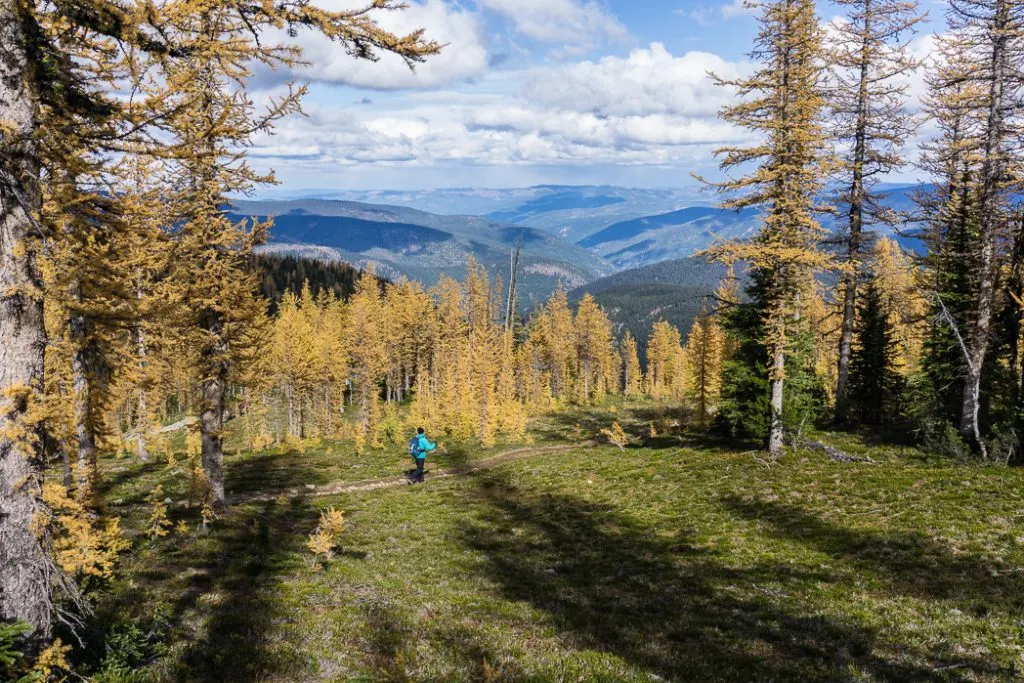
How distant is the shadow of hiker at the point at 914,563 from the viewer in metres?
10.9

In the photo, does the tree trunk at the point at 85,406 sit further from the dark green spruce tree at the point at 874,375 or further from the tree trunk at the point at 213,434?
the dark green spruce tree at the point at 874,375

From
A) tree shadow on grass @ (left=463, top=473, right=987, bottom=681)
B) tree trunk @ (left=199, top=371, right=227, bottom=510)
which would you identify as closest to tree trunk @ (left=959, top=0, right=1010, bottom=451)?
tree shadow on grass @ (left=463, top=473, right=987, bottom=681)

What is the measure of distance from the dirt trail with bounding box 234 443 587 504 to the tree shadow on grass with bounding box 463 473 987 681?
34.9ft

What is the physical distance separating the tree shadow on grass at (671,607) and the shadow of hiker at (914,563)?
1553 mm

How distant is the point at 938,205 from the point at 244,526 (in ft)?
97.5

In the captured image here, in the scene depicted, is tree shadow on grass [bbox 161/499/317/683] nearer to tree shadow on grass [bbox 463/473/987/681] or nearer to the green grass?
the green grass

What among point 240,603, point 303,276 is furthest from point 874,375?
point 303,276

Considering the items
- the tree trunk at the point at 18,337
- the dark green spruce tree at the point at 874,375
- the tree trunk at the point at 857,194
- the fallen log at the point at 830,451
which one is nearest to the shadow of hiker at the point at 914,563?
the fallen log at the point at 830,451

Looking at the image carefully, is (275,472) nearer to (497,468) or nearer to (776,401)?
(497,468)

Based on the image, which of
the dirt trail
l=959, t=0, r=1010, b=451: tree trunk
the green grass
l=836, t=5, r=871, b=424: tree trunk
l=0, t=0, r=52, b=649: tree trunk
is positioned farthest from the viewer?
l=836, t=5, r=871, b=424: tree trunk

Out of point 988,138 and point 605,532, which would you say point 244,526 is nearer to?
point 605,532

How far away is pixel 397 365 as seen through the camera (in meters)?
80.9

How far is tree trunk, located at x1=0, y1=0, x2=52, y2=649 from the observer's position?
6.65 m

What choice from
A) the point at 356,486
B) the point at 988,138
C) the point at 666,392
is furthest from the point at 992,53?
the point at 666,392
